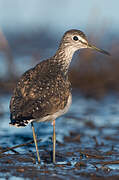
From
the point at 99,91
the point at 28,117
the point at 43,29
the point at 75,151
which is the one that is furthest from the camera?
the point at 43,29

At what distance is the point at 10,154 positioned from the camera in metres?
6.81

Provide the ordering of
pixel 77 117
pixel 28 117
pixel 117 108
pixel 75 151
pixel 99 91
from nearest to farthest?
1. pixel 28 117
2. pixel 75 151
3. pixel 77 117
4. pixel 117 108
5. pixel 99 91

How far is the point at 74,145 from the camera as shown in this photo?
7.78 meters

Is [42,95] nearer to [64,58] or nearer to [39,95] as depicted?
[39,95]

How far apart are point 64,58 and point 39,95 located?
103cm

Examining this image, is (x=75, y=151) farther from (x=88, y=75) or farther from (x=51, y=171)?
(x=88, y=75)

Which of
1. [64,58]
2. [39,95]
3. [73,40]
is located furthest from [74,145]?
[39,95]

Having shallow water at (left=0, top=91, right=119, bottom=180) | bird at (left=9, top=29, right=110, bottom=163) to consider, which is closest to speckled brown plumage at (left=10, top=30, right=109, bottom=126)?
bird at (left=9, top=29, right=110, bottom=163)

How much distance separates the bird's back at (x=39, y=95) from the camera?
20.1 ft

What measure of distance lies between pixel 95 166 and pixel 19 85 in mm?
1406

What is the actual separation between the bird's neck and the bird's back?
0.26 metres

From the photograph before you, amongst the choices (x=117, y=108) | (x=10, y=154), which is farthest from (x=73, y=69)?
(x=10, y=154)

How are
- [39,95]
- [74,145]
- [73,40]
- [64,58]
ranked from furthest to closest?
[74,145] → [73,40] → [64,58] → [39,95]

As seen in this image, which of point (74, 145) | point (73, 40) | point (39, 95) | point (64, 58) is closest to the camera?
point (39, 95)
